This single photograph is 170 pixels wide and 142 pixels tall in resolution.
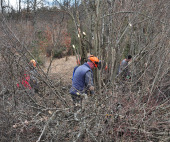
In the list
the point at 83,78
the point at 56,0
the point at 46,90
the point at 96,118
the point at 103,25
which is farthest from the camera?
the point at 103,25

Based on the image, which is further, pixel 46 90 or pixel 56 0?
pixel 56 0

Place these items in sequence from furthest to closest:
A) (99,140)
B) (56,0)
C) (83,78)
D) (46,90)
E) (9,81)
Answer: (56,0) < (83,78) < (46,90) < (9,81) < (99,140)

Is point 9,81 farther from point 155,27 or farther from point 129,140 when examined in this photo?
point 155,27

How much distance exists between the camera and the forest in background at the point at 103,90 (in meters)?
2.59

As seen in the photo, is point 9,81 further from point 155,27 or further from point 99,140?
point 155,27

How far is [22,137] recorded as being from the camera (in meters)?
2.59

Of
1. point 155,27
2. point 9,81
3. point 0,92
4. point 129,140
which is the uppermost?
point 155,27

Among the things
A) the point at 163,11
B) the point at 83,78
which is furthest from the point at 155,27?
the point at 83,78

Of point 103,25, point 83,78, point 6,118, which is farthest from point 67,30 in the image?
point 6,118

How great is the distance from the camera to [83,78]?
4.01 metres

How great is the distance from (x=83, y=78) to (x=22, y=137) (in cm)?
187

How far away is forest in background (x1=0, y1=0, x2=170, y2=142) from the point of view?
8.49 feet

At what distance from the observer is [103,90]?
A: 3.84m

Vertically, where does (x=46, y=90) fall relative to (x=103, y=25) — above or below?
below
